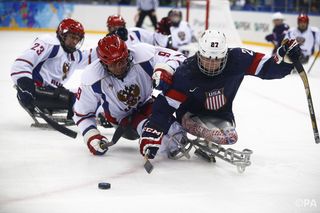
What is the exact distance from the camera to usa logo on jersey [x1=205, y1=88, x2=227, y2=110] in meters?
3.35

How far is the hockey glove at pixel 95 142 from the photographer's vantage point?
11.8 ft

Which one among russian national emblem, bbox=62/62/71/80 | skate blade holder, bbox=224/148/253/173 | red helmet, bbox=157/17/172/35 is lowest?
skate blade holder, bbox=224/148/253/173

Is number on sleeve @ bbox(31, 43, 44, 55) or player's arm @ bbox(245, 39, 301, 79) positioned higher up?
player's arm @ bbox(245, 39, 301, 79)

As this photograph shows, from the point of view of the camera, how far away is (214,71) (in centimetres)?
319

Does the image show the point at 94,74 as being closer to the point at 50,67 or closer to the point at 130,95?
the point at 130,95

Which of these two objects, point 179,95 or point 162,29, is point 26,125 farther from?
point 162,29

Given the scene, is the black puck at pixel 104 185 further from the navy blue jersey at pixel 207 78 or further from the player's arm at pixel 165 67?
the player's arm at pixel 165 67

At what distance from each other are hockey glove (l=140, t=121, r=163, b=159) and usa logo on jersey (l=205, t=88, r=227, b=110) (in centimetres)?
39

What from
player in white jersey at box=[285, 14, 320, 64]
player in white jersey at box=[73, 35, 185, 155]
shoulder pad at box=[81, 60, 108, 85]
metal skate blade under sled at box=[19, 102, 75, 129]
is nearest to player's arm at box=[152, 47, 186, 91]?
player in white jersey at box=[73, 35, 185, 155]

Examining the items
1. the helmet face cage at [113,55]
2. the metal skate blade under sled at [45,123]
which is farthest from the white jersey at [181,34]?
the helmet face cage at [113,55]

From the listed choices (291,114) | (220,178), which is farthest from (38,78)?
(291,114)

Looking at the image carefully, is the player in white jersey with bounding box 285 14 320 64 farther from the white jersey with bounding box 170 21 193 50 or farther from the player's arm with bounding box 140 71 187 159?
the player's arm with bounding box 140 71 187 159

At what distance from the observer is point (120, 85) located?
356 centimetres

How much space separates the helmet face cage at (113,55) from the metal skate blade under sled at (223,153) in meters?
0.72
